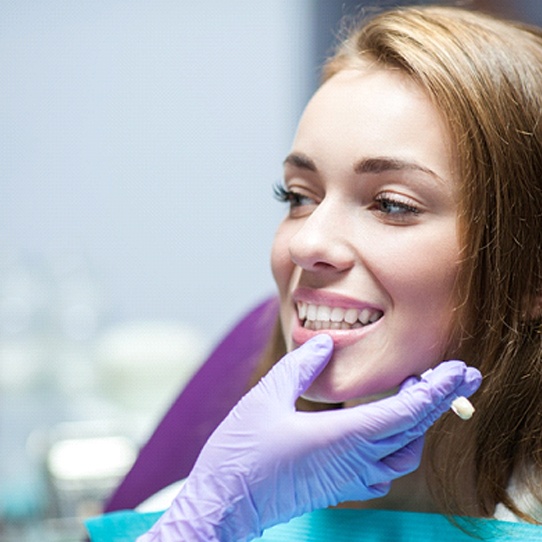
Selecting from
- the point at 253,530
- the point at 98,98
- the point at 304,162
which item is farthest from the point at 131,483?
the point at 98,98

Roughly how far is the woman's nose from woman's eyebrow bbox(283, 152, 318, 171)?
6cm

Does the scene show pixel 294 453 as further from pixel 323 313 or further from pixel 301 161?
pixel 301 161

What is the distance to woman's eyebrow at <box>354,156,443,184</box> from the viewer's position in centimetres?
105

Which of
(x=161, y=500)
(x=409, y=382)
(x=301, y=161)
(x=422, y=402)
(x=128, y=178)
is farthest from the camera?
(x=128, y=178)

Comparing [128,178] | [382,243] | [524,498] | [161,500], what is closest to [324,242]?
[382,243]

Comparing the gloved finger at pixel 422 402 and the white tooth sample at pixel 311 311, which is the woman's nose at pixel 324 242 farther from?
the gloved finger at pixel 422 402

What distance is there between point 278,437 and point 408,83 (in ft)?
1.52

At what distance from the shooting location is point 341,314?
109 cm

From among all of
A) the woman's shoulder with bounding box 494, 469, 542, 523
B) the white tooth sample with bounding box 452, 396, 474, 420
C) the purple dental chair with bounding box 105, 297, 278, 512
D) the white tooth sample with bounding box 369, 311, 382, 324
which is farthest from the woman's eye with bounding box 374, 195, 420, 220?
the purple dental chair with bounding box 105, 297, 278, 512

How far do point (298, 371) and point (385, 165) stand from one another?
0.88 feet

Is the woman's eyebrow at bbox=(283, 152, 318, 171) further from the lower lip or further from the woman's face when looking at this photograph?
the lower lip

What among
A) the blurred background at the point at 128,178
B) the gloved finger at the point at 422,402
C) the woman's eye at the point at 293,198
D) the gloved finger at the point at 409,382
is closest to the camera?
the gloved finger at the point at 422,402

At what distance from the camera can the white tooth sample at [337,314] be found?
109 cm

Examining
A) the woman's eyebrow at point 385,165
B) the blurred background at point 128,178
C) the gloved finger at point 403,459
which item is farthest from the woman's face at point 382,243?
the blurred background at point 128,178
